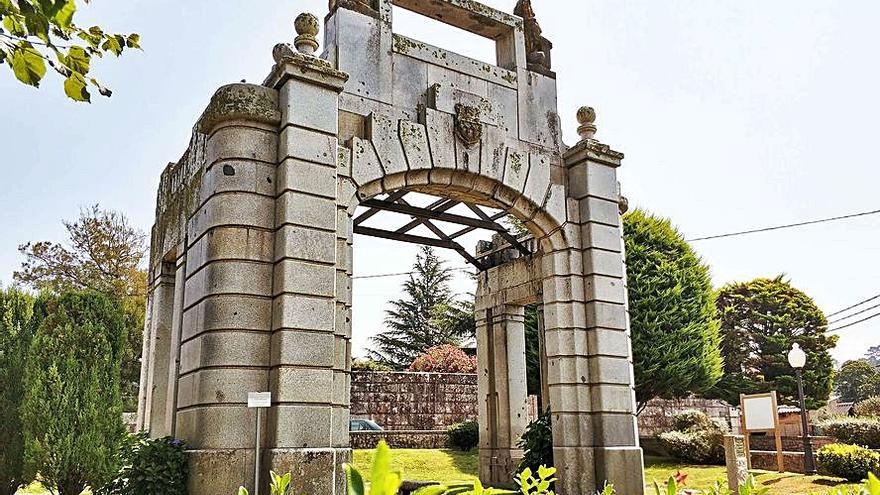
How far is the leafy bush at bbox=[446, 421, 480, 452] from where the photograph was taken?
1767 cm

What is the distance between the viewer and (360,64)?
28.1 feet

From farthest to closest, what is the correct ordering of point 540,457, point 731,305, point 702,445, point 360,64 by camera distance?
1. point 731,305
2. point 702,445
3. point 540,457
4. point 360,64

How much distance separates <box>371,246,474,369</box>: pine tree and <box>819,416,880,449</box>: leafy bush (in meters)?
19.5

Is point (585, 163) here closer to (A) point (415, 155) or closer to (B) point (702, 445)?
(A) point (415, 155)

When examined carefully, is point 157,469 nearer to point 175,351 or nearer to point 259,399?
point 259,399

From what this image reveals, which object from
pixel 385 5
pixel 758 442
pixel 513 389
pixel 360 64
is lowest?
pixel 758 442

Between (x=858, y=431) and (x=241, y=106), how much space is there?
47.7 ft

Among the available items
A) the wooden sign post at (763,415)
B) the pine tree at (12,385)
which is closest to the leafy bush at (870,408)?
the wooden sign post at (763,415)

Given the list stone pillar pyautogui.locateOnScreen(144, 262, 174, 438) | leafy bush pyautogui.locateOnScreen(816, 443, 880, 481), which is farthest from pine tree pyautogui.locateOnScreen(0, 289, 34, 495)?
leafy bush pyautogui.locateOnScreen(816, 443, 880, 481)

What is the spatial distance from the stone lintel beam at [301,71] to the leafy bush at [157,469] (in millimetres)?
3810

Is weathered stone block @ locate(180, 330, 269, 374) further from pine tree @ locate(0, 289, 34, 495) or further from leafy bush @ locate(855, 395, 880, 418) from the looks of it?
leafy bush @ locate(855, 395, 880, 418)

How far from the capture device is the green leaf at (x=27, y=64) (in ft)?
11.1

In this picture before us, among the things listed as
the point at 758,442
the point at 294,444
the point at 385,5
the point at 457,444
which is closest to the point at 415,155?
the point at 385,5

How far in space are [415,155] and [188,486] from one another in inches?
165
